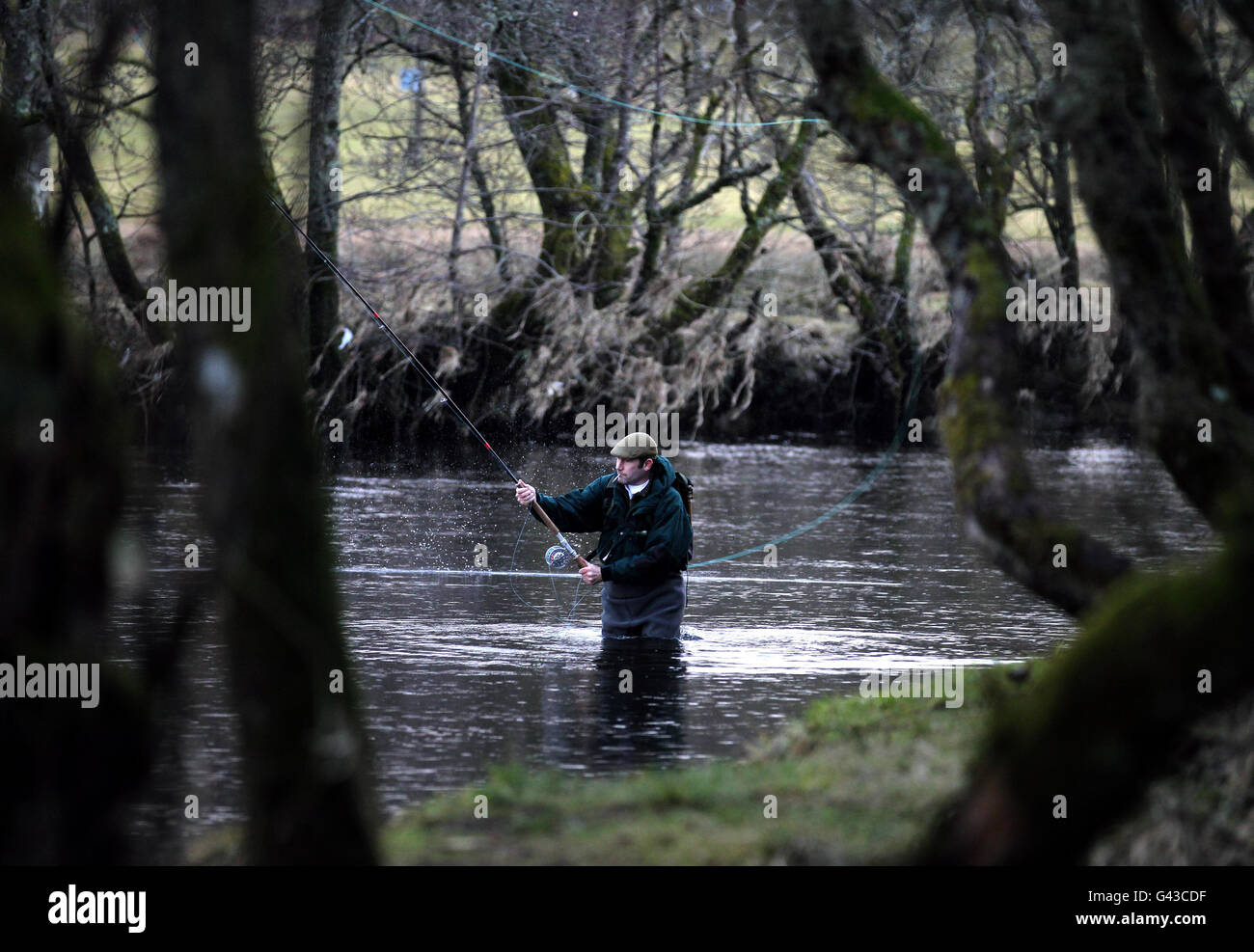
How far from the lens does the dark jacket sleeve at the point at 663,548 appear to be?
11172 mm

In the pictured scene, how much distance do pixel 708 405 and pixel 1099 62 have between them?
2305 centimetres

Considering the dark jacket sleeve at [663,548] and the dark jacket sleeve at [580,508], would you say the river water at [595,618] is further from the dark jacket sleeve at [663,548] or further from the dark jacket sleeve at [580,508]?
the dark jacket sleeve at [580,508]

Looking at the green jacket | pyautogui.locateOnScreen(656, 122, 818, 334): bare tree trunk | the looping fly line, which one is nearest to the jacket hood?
the green jacket

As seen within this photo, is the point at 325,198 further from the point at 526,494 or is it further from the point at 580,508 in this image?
Answer: the point at 526,494

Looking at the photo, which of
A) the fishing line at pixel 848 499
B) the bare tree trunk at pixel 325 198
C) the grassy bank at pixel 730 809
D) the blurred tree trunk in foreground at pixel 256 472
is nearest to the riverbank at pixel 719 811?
the grassy bank at pixel 730 809

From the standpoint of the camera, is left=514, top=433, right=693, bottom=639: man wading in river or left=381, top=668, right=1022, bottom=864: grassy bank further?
left=514, top=433, right=693, bottom=639: man wading in river

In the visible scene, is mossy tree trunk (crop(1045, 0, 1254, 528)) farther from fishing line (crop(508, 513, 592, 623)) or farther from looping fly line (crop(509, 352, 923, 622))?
fishing line (crop(508, 513, 592, 623))

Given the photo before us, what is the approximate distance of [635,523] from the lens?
11.5m

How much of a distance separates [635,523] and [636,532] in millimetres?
66

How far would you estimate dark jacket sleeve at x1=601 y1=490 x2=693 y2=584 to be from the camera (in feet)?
36.7

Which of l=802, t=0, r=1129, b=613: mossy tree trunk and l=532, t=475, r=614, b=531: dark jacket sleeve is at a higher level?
l=802, t=0, r=1129, b=613: mossy tree trunk

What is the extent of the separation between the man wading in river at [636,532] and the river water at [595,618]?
26cm

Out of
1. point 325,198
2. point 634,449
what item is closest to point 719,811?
point 634,449
